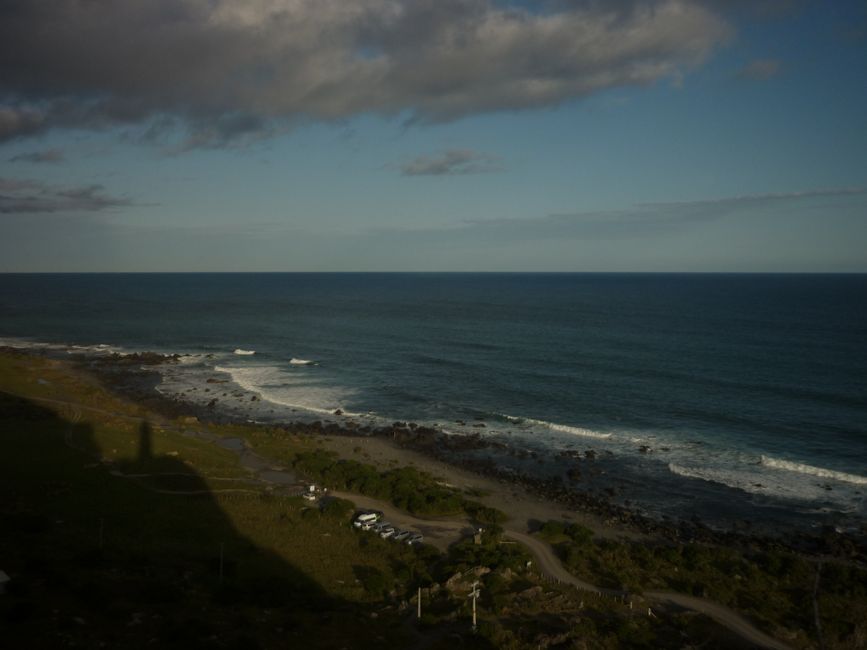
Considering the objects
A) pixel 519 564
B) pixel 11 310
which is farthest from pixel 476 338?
pixel 11 310

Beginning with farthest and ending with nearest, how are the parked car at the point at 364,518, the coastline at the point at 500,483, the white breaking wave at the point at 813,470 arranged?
the white breaking wave at the point at 813,470 → the coastline at the point at 500,483 → the parked car at the point at 364,518

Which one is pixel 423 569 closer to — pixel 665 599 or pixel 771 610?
pixel 665 599

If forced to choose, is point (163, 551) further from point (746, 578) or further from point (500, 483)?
point (746, 578)

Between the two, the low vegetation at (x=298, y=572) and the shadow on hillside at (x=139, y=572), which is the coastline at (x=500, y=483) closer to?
the low vegetation at (x=298, y=572)

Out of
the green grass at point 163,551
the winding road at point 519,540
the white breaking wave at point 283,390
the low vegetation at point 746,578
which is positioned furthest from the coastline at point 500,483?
the green grass at point 163,551

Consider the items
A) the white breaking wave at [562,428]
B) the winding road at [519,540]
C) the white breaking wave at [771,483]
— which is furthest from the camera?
the white breaking wave at [562,428]
